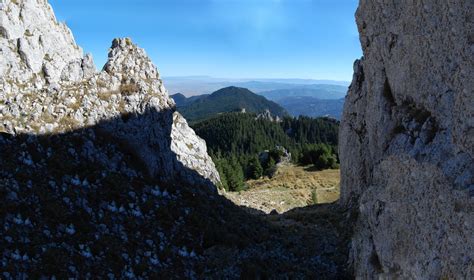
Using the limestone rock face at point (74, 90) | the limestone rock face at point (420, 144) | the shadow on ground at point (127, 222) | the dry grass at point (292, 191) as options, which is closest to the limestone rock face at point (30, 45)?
the limestone rock face at point (74, 90)

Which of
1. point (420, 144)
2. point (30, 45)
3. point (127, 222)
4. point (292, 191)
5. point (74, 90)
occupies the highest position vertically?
point (30, 45)

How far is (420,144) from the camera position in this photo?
55.3 feet

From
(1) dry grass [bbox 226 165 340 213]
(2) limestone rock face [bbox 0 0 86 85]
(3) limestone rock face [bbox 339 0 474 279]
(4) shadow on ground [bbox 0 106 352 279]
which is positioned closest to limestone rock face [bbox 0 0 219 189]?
(2) limestone rock face [bbox 0 0 86 85]

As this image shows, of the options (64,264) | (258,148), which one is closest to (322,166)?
(64,264)

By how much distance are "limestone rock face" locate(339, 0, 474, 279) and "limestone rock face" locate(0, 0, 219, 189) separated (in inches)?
605

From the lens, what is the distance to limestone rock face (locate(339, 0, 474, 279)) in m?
13.5

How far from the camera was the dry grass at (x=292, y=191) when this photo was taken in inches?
2021

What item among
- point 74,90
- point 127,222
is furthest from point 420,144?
point 74,90

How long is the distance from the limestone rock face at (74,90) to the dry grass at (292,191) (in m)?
19.2

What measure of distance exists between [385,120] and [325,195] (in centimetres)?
4231

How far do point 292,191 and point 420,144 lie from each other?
47882mm

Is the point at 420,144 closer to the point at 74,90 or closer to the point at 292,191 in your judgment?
the point at 74,90

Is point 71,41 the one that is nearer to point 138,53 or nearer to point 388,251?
point 138,53

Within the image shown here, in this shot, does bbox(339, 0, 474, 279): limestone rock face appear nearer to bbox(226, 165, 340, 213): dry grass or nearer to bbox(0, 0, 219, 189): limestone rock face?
bbox(0, 0, 219, 189): limestone rock face
